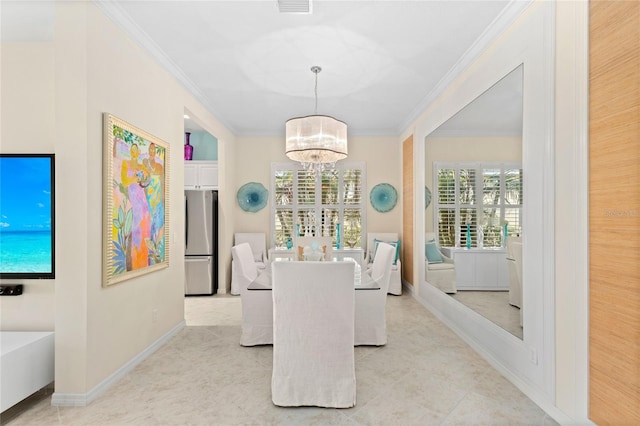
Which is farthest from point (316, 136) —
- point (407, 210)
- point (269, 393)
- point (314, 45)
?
point (407, 210)

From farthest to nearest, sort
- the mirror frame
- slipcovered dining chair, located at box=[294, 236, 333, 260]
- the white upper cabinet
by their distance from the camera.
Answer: the white upper cabinet < slipcovered dining chair, located at box=[294, 236, 333, 260] < the mirror frame

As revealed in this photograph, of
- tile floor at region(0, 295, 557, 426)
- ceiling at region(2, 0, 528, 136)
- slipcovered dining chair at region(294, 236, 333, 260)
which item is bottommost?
tile floor at region(0, 295, 557, 426)

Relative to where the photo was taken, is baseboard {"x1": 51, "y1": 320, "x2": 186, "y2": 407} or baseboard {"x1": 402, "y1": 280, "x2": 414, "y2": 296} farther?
baseboard {"x1": 402, "y1": 280, "x2": 414, "y2": 296}

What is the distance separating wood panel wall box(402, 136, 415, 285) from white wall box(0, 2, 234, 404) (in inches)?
143

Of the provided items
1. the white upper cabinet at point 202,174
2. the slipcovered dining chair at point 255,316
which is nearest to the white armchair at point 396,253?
the slipcovered dining chair at point 255,316

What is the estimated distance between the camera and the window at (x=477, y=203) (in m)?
2.66

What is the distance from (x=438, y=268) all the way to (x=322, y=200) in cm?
268

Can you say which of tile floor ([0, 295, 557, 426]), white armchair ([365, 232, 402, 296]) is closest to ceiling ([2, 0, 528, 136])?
white armchair ([365, 232, 402, 296])

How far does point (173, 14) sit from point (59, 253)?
1.92m

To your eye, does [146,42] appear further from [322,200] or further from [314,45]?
[322,200]

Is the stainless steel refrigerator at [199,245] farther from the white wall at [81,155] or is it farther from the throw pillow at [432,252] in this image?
the throw pillow at [432,252]

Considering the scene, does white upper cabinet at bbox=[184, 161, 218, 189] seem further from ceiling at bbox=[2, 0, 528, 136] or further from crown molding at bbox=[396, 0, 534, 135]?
crown molding at bbox=[396, 0, 534, 135]

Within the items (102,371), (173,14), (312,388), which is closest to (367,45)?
(173,14)

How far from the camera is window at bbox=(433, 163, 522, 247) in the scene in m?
2.66
